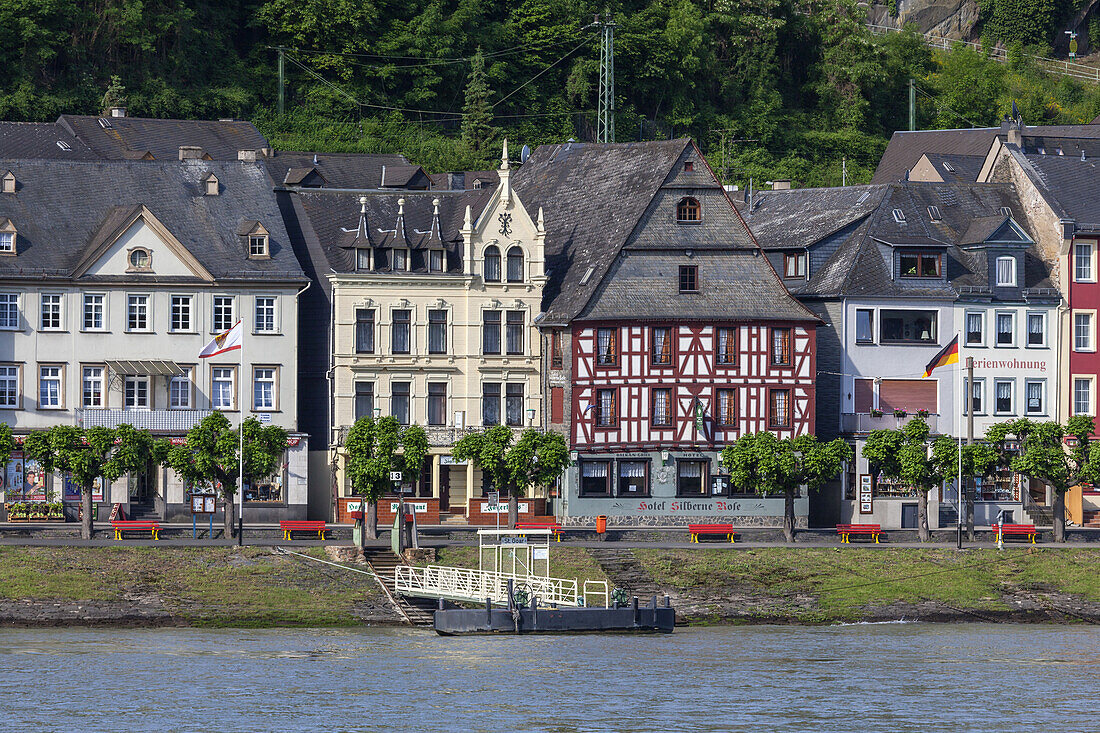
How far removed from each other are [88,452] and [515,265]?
20.5 meters

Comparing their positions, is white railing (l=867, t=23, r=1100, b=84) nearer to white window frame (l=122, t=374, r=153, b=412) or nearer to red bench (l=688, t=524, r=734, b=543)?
red bench (l=688, t=524, r=734, b=543)

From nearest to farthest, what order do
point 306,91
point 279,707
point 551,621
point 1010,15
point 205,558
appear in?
point 279,707, point 551,621, point 205,558, point 306,91, point 1010,15

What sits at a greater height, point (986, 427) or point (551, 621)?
point (986, 427)

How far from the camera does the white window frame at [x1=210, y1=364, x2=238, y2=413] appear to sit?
89.5 m

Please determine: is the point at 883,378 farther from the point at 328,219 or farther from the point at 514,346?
the point at 328,219

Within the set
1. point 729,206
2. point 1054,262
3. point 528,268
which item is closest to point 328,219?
point 528,268

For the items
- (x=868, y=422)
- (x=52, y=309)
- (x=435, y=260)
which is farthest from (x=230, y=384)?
(x=868, y=422)

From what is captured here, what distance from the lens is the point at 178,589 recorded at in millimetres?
73938

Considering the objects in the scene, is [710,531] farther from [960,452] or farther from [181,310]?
[181,310]

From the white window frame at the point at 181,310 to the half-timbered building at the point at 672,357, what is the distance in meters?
14.2

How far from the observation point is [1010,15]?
179 metres

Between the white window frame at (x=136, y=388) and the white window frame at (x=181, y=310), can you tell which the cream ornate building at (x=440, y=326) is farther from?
the white window frame at (x=136, y=388)

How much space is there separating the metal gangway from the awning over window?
16750 millimetres

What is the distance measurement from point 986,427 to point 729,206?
14609mm
